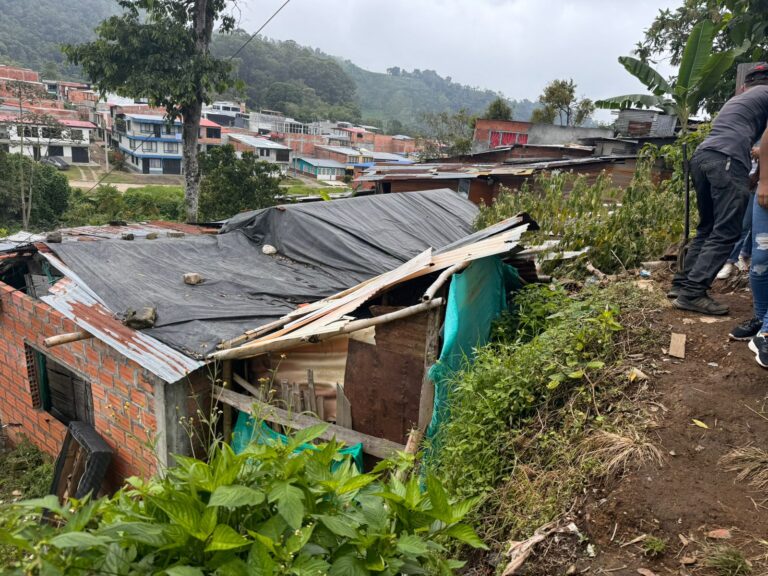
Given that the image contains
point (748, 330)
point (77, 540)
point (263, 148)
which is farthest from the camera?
point (263, 148)

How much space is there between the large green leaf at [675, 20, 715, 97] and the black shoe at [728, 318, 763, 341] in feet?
8.62

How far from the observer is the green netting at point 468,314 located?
382 centimetres

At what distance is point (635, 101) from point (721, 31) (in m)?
9.34

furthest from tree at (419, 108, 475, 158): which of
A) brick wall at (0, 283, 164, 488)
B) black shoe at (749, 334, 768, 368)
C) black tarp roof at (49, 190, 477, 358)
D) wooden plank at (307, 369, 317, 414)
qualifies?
black shoe at (749, 334, 768, 368)

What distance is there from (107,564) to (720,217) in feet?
13.2

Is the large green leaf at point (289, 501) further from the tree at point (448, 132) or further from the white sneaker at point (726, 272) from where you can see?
the tree at point (448, 132)

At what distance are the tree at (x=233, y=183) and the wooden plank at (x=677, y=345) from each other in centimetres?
1751

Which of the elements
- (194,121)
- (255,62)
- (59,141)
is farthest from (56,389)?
(255,62)

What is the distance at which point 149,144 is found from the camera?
44312mm

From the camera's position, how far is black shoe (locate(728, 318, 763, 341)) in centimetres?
332

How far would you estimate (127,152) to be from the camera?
152ft

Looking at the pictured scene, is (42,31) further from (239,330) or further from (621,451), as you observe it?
(621,451)

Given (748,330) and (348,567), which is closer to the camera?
(348,567)

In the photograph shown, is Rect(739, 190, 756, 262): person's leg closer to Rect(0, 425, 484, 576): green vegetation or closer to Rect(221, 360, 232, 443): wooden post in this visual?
Rect(0, 425, 484, 576): green vegetation
